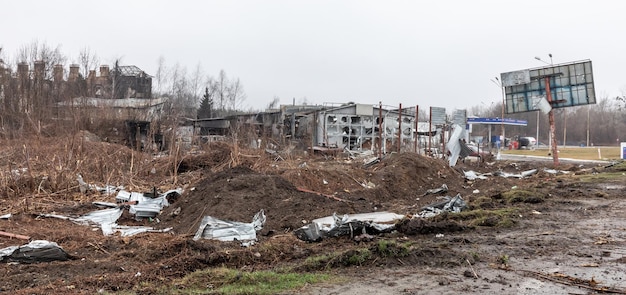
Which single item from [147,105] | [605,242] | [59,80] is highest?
[59,80]

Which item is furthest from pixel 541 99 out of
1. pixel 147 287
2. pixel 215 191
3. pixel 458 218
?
pixel 147 287

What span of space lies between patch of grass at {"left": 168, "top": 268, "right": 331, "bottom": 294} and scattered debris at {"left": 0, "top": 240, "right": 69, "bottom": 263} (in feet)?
A: 6.77

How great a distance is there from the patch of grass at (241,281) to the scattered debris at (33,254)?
6.77ft

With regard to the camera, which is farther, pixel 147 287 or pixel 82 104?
pixel 82 104

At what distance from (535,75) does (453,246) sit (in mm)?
19180

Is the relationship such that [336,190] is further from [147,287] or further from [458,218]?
[147,287]

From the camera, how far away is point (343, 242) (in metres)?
6.21

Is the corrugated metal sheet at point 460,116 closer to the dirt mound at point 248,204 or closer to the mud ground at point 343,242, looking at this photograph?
the mud ground at point 343,242

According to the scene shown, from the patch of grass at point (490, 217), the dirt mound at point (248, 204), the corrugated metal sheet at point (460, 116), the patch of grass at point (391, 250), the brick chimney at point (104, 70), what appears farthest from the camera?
the brick chimney at point (104, 70)

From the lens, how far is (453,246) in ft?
19.4

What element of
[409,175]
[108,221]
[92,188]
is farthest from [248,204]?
[409,175]

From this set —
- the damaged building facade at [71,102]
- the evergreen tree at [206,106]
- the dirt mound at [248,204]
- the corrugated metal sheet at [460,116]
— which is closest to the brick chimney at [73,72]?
the damaged building facade at [71,102]

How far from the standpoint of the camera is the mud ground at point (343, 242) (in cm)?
454

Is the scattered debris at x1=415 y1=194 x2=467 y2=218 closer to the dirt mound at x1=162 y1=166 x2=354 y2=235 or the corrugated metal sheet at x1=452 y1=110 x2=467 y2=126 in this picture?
the dirt mound at x1=162 y1=166 x2=354 y2=235
